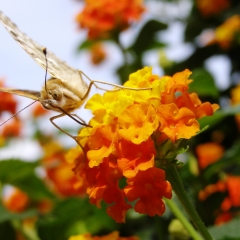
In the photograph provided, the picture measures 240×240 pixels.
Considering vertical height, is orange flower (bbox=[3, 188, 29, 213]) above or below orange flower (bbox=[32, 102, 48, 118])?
below

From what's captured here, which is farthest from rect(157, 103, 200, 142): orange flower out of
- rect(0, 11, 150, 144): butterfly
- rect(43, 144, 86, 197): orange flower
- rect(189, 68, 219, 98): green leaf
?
rect(43, 144, 86, 197): orange flower

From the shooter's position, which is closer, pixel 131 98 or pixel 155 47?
pixel 131 98

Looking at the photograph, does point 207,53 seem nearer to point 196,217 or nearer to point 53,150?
point 53,150

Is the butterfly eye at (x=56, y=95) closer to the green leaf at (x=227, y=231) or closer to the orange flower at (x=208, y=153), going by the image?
the green leaf at (x=227, y=231)

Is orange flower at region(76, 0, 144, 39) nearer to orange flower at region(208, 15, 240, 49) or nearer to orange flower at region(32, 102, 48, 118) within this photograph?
orange flower at region(208, 15, 240, 49)

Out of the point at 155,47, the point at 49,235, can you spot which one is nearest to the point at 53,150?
the point at 155,47

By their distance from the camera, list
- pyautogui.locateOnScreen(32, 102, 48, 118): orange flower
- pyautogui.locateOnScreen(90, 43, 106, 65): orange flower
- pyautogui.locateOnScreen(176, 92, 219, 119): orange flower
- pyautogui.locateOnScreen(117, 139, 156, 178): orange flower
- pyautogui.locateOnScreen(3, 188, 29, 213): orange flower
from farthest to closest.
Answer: pyautogui.locateOnScreen(90, 43, 106, 65): orange flower → pyautogui.locateOnScreen(32, 102, 48, 118): orange flower → pyautogui.locateOnScreen(3, 188, 29, 213): orange flower → pyautogui.locateOnScreen(176, 92, 219, 119): orange flower → pyautogui.locateOnScreen(117, 139, 156, 178): orange flower

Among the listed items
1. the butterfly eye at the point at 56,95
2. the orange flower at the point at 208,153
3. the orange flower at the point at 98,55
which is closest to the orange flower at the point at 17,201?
the orange flower at the point at 208,153
